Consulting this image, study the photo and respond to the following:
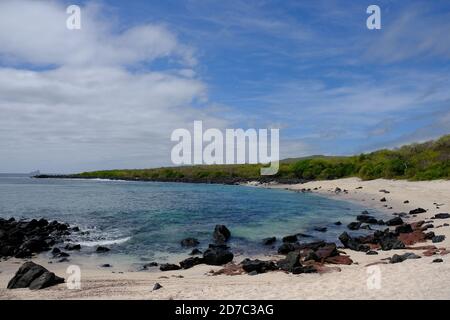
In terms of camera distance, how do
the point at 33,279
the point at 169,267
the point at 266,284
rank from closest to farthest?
the point at 266,284, the point at 33,279, the point at 169,267

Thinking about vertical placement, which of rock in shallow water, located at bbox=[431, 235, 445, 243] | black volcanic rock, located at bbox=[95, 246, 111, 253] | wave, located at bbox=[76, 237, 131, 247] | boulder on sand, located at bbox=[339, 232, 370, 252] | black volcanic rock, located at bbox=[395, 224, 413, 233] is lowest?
wave, located at bbox=[76, 237, 131, 247]

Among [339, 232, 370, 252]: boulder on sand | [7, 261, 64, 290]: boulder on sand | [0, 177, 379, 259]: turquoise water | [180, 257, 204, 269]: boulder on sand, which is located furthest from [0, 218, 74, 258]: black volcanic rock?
[339, 232, 370, 252]: boulder on sand

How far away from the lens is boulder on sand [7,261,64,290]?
15.2 m

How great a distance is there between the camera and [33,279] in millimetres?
15633

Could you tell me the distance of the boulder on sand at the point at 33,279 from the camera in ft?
50.0

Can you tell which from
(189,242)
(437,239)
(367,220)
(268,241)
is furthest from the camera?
(367,220)

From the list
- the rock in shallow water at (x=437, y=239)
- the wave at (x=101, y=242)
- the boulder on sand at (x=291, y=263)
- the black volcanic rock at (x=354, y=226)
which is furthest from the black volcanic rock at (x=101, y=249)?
the rock in shallow water at (x=437, y=239)

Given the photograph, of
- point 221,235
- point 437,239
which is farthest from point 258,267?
point 437,239

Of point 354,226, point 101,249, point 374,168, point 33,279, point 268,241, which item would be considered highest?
point 374,168

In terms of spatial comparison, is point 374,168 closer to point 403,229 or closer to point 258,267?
point 403,229

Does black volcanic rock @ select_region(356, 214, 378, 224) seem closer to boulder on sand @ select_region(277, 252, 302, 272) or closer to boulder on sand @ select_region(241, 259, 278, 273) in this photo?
boulder on sand @ select_region(277, 252, 302, 272)

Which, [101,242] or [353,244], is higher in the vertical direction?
[353,244]

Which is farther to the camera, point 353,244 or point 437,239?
point 353,244

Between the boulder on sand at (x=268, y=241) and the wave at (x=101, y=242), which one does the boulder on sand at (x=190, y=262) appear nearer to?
the boulder on sand at (x=268, y=241)
